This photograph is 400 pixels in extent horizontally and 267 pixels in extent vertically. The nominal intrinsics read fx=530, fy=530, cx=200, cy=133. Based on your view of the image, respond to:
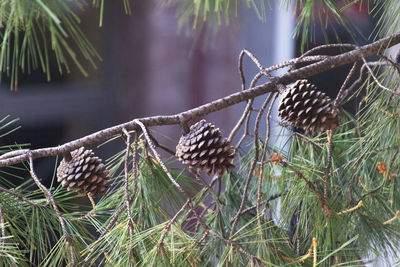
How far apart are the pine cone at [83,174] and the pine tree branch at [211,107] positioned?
0.02 metres

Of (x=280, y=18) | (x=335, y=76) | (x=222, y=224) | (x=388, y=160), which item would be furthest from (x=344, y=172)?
(x=280, y=18)

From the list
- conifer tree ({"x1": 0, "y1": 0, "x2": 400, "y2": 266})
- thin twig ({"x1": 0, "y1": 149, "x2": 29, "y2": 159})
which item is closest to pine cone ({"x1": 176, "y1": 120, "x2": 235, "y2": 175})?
conifer tree ({"x1": 0, "y1": 0, "x2": 400, "y2": 266})

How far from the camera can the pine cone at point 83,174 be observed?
529 mm

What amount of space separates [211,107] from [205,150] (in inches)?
2.0

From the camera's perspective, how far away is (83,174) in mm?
528

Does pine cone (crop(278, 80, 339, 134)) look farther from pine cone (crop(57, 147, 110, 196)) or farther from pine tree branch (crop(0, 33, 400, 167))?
pine cone (crop(57, 147, 110, 196))

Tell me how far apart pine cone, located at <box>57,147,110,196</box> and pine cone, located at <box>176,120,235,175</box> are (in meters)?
0.09

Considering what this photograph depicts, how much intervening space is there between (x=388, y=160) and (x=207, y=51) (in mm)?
791

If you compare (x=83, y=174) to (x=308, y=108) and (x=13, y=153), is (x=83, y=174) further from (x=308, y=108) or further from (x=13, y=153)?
(x=308, y=108)

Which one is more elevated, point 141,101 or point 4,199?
point 4,199

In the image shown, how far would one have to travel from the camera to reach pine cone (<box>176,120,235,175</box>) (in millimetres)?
500

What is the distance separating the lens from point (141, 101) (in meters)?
1.41

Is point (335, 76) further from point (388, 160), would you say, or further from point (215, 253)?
point (215, 253)

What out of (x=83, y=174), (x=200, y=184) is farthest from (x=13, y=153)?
(x=200, y=184)
